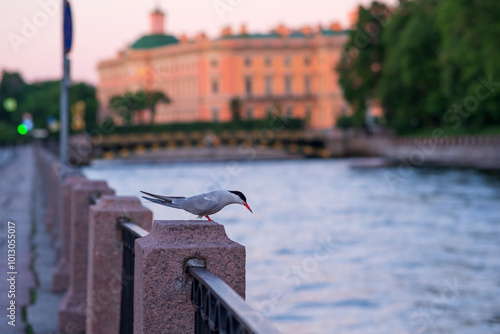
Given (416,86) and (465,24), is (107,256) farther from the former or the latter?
(416,86)

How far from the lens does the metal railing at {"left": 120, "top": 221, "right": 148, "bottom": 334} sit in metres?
6.18

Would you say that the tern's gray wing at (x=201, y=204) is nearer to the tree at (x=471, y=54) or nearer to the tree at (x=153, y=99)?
the tree at (x=471, y=54)

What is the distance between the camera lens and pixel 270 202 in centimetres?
4747

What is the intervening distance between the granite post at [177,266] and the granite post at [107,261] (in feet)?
8.09

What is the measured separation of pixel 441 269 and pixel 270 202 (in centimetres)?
2626

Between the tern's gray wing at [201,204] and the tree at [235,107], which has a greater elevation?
the tern's gray wing at [201,204]

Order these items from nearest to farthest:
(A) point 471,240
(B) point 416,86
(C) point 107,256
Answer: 1. (C) point 107,256
2. (A) point 471,240
3. (B) point 416,86

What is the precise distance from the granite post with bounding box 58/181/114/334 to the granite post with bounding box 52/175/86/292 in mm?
1287

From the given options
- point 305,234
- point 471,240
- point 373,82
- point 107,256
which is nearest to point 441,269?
point 471,240

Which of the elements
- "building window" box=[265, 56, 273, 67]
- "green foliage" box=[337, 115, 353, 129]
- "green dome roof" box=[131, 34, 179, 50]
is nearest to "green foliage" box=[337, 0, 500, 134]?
"green foliage" box=[337, 115, 353, 129]

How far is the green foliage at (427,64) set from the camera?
5669 cm

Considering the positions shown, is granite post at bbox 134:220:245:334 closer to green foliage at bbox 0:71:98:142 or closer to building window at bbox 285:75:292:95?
green foliage at bbox 0:71:98:142

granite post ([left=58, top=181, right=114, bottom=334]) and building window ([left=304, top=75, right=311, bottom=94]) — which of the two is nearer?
granite post ([left=58, top=181, right=114, bottom=334])

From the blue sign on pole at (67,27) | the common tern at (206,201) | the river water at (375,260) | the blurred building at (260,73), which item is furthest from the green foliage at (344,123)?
the common tern at (206,201)
